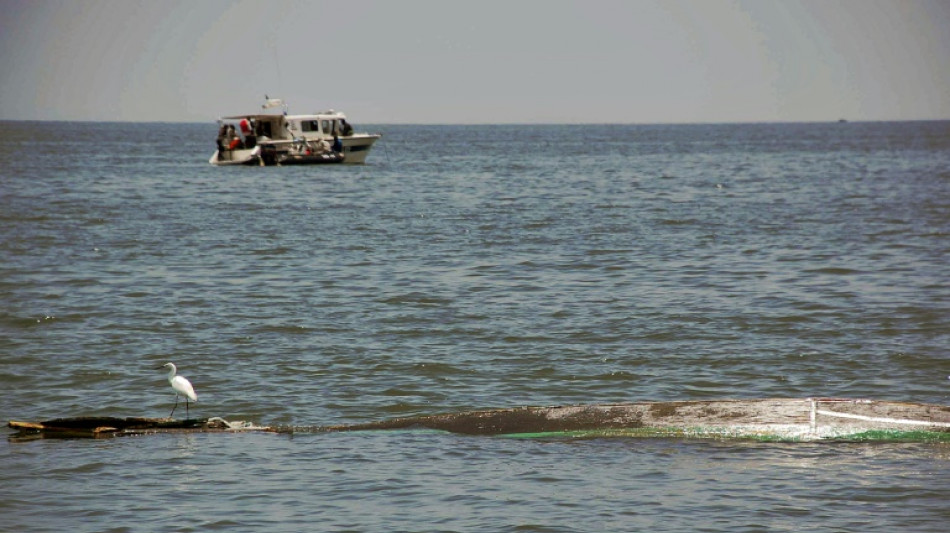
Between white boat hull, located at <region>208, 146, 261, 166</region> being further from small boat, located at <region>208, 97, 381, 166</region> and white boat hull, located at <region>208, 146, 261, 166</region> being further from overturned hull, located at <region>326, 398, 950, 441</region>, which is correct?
overturned hull, located at <region>326, 398, 950, 441</region>

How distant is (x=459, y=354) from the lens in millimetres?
15961

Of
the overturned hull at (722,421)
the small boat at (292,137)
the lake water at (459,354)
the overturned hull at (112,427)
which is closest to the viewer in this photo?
the lake water at (459,354)

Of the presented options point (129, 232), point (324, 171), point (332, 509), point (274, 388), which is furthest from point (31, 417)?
point (324, 171)

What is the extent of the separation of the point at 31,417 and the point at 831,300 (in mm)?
13535

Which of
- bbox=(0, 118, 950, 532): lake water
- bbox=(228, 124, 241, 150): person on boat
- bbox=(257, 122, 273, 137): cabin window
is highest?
bbox=(257, 122, 273, 137): cabin window

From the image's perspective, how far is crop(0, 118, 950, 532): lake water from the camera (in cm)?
942

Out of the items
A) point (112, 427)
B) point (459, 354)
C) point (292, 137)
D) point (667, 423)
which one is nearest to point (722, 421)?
point (667, 423)

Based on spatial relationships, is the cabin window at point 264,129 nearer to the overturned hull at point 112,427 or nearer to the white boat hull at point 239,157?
the white boat hull at point 239,157

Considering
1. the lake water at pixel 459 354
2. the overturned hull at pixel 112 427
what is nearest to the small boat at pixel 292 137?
the lake water at pixel 459 354

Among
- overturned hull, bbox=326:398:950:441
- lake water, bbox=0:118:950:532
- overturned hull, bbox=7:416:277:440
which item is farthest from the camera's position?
overturned hull, bbox=7:416:277:440

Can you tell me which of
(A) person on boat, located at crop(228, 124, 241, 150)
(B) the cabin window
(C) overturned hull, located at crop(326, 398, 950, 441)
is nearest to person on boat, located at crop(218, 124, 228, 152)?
(A) person on boat, located at crop(228, 124, 241, 150)

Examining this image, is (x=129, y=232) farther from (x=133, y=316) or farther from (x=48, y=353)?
(x=48, y=353)

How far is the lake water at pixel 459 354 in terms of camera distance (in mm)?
9422

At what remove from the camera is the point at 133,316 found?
18750 mm
